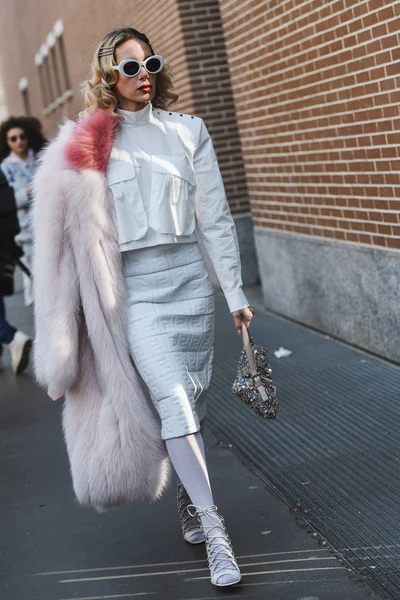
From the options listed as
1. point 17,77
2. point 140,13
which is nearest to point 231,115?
point 140,13

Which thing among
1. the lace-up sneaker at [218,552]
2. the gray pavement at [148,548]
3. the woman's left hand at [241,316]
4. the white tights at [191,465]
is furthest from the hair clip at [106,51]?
the gray pavement at [148,548]

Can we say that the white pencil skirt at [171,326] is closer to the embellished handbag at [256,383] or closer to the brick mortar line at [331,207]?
the embellished handbag at [256,383]

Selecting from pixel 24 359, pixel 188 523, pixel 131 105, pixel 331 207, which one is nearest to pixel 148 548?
pixel 188 523

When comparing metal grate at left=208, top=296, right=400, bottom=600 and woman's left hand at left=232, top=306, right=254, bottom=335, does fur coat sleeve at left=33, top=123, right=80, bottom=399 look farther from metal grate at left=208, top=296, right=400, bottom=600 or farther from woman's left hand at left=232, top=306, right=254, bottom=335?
metal grate at left=208, top=296, right=400, bottom=600

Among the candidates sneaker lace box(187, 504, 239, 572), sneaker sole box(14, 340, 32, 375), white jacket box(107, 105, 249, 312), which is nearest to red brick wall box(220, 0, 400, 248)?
sneaker sole box(14, 340, 32, 375)

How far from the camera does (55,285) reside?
406 centimetres

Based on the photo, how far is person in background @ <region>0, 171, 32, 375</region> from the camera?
29.4ft

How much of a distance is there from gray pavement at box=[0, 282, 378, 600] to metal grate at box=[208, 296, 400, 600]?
0.10m

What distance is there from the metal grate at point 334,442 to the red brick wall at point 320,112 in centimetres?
92

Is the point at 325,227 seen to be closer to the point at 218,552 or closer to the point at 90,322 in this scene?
the point at 90,322

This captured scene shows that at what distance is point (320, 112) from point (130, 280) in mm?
4169

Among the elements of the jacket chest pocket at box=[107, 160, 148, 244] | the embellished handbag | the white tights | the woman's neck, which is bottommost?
the white tights

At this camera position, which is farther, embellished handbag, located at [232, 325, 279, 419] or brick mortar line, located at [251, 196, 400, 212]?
brick mortar line, located at [251, 196, 400, 212]

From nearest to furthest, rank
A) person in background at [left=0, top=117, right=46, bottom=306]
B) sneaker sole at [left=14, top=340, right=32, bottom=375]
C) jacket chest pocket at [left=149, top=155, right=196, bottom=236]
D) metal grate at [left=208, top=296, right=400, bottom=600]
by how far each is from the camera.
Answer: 1. jacket chest pocket at [left=149, top=155, right=196, bottom=236]
2. metal grate at [left=208, top=296, right=400, bottom=600]
3. sneaker sole at [left=14, top=340, right=32, bottom=375]
4. person in background at [left=0, top=117, right=46, bottom=306]
